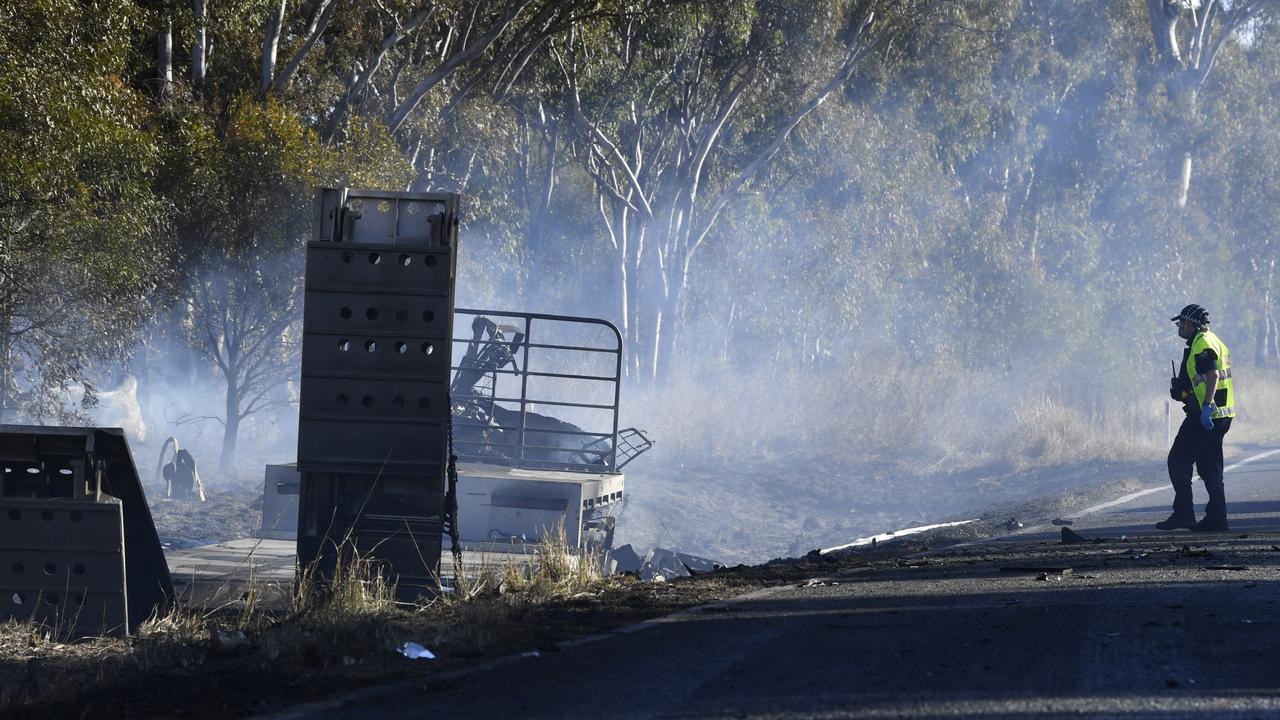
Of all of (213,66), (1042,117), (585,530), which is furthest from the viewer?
(1042,117)

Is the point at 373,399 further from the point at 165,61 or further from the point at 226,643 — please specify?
the point at 165,61

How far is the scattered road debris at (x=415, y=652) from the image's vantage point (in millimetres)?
5797

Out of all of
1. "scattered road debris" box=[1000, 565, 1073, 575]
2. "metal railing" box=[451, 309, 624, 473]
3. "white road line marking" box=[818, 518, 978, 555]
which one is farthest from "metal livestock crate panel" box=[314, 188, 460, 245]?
"white road line marking" box=[818, 518, 978, 555]

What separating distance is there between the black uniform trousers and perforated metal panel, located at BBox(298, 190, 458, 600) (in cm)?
638

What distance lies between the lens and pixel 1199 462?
38.1 feet

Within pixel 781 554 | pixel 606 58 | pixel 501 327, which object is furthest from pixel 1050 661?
pixel 606 58

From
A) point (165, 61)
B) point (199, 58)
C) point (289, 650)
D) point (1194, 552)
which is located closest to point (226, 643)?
point (289, 650)

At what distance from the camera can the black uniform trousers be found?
450 inches

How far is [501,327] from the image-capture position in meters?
14.3

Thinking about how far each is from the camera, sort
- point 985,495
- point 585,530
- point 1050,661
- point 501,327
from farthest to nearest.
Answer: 1. point 985,495
2. point 501,327
3. point 585,530
4. point 1050,661

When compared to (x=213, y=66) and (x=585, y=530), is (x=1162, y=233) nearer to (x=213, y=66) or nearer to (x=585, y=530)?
(x=213, y=66)

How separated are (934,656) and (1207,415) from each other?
6.66 meters

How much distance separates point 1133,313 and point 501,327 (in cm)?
3295

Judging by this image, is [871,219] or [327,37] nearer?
[327,37]
